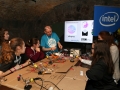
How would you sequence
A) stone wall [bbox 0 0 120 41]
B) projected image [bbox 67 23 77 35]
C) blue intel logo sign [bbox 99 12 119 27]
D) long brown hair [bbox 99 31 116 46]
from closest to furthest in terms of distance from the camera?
long brown hair [bbox 99 31 116 46] → blue intel logo sign [bbox 99 12 119 27] → stone wall [bbox 0 0 120 41] → projected image [bbox 67 23 77 35]

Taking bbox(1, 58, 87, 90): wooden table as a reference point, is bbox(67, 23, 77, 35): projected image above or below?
above

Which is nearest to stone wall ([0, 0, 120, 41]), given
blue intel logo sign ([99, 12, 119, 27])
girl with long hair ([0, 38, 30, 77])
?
blue intel logo sign ([99, 12, 119, 27])

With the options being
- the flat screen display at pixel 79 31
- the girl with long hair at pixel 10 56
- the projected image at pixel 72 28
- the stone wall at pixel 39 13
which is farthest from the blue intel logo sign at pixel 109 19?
the girl with long hair at pixel 10 56

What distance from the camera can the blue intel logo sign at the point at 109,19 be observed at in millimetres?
2801

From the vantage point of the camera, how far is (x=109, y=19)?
9.29 ft

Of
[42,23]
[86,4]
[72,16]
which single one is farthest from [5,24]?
[86,4]

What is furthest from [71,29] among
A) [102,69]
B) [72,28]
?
[102,69]

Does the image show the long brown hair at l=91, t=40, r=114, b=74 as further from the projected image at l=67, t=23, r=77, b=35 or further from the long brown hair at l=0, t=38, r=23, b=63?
the projected image at l=67, t=23, r=77, b=35

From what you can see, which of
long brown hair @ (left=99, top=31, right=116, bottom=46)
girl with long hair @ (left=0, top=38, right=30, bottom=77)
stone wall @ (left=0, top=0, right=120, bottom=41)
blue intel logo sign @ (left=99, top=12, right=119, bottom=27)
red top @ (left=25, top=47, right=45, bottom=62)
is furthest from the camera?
stone wall @ (left=0, top=0, right=120, bottom=41)

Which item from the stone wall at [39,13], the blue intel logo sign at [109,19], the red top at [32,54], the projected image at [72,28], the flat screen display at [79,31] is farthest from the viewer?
the projected image at [72,28]

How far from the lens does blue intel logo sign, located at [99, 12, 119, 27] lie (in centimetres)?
280

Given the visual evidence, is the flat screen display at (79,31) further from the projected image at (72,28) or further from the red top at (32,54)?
the red top at (32,54)

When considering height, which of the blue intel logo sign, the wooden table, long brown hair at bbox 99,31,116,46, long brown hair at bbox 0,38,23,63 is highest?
the blue intel logo sign

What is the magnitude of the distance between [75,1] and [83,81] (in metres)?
2.99
